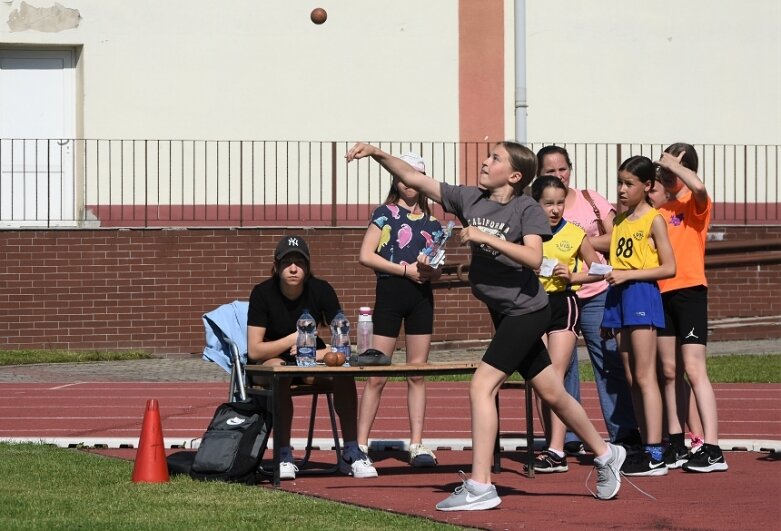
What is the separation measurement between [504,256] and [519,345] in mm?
495

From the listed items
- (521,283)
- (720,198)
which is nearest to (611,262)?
(521,283)

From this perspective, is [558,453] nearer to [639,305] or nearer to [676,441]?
[676,441]

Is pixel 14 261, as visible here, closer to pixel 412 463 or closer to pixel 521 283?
pixel 412 463

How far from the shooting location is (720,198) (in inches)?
916

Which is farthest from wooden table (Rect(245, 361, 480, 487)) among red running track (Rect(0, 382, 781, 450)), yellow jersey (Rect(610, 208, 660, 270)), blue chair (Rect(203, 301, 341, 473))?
red running track (Rect(0, 382, 781, 450))

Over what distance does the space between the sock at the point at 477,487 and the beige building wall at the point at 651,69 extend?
1610 centimetres

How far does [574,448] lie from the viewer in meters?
10.2

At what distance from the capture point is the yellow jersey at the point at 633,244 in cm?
916

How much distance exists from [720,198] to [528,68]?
12.0 feet

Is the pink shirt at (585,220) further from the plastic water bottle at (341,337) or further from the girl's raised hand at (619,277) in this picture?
the plastic water bottle at (341,337)

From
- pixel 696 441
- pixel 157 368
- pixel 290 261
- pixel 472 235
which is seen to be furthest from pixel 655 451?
pixel 157 368

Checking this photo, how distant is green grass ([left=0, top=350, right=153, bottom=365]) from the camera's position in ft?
62.3

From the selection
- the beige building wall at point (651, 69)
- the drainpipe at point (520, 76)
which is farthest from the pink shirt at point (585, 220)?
the beige building wall at point (651, 69)

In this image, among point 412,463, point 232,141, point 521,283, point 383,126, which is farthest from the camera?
point 383,126
